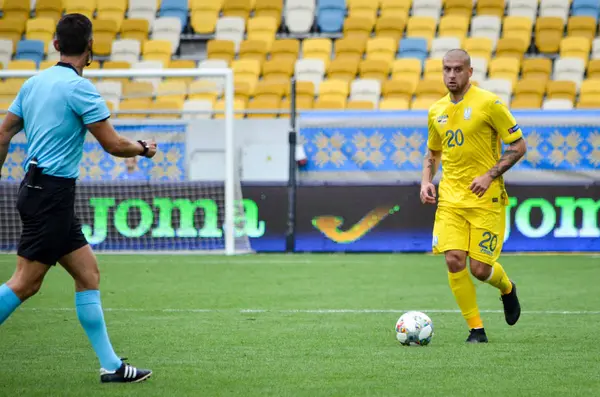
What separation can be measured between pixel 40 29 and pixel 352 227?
1176 cm

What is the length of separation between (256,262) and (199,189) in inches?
83.4

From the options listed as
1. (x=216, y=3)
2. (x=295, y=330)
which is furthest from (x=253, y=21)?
(x=295, y=330)

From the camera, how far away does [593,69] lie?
21.8 metres

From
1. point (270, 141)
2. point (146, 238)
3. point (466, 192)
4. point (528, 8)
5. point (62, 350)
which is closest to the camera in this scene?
point (62, 350)

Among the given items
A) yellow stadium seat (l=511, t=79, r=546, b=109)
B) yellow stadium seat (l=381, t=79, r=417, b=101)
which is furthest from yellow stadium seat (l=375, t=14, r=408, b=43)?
yellow stadium seat (l=511, t=79, r=546, b=109)

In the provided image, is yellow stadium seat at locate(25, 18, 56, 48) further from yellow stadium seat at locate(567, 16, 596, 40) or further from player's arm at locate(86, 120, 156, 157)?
player's arm at locate(86, 120, 156, 157)

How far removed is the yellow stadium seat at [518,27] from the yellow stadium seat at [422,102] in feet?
12.3

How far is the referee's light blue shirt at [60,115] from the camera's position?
540cm

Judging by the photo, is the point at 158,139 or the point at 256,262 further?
the point at 158,139

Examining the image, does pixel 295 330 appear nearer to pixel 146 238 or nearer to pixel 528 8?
pixel 146 238

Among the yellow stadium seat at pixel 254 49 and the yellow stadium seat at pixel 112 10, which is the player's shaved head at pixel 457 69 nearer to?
the yellow stadium seat at pixel 254 49

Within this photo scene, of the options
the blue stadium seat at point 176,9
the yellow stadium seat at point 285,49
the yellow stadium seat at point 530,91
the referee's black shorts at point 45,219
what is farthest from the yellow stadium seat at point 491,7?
the referee's black shorts at point 45,219

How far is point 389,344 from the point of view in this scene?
725 cm

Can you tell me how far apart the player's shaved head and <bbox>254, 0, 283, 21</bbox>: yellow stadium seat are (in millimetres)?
17562
